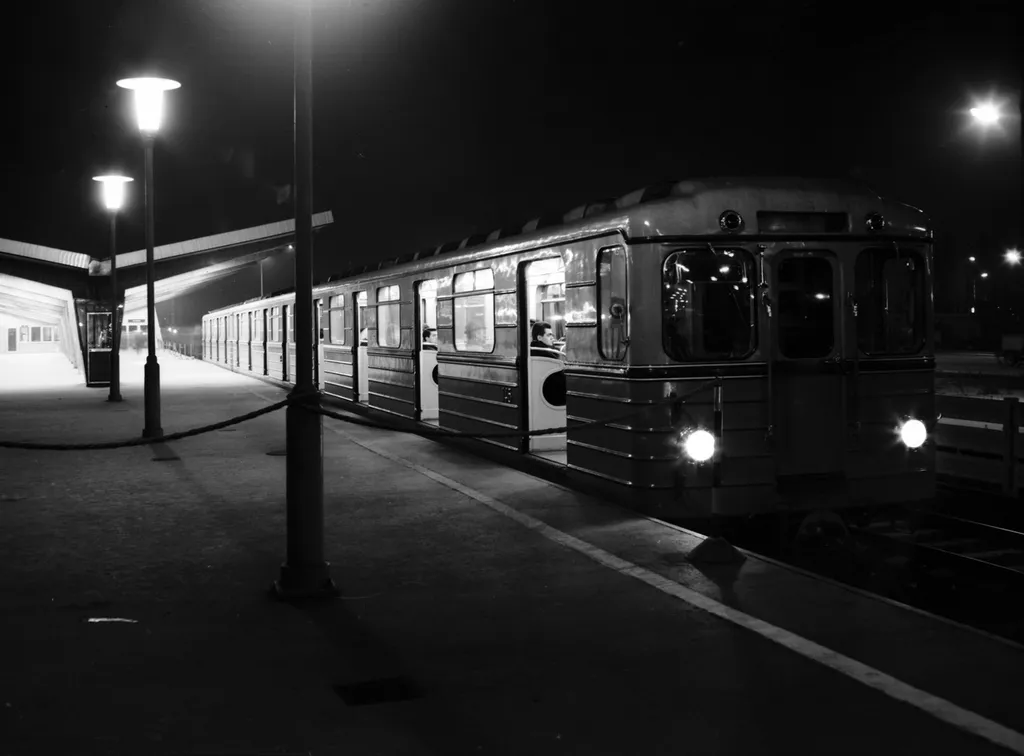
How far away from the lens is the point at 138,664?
210 inches

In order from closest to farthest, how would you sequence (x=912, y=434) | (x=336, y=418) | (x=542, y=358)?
(x=336, y=418), (x=912, y=434), (x=542, y=358)

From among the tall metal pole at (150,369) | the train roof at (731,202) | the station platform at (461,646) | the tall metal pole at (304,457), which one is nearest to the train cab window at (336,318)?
the tall metal pole at (150,369)

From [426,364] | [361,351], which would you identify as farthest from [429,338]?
[361,351]

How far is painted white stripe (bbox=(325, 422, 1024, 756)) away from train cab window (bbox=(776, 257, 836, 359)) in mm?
2358

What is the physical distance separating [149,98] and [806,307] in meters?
9.16

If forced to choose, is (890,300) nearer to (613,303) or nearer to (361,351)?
(613,303)

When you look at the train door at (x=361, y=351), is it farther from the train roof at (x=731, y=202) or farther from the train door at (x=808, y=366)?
the train door at (x=808, y=366)

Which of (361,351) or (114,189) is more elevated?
(114,189)

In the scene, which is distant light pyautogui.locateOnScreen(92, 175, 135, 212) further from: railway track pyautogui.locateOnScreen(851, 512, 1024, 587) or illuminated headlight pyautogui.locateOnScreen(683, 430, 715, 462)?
railway track pyautogui.locateOnScreen(851, 512, 1024, 587)

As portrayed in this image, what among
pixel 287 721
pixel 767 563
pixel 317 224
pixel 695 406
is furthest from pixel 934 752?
pixel 317 224

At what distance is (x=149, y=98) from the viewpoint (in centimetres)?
1394

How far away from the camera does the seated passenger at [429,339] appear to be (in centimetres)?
1620

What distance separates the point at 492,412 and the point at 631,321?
400 cm

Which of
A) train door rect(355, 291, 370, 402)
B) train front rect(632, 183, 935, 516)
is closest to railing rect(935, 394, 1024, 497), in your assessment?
train front rect(632, 183, 935, 516)
